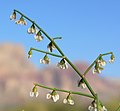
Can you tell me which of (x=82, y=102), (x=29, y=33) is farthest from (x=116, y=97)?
(x=29, y=33)

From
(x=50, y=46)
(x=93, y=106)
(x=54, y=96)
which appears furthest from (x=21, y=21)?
(x=93, y=106)

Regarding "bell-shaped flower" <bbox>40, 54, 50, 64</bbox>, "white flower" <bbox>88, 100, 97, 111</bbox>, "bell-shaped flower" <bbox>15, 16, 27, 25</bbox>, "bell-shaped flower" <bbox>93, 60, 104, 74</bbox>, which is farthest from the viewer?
"bell-shaped flower" <bbox>15, 16, 27, 25</bbox>

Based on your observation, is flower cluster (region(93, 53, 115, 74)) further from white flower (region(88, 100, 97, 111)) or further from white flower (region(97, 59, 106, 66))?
white flower (region(88, 100, 97, 111))

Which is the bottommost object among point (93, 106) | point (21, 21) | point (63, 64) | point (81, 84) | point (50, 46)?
point (93, 106)

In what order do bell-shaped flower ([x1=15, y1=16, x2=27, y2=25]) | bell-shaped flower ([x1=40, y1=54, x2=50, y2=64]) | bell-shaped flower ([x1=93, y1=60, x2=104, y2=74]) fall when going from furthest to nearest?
bell-shaped flower ([x1=15, y1=16, x2=27, y2=25])
bell-shaped flower ([x1=40, y1=54, x2=50, y2=64])
bell-shaped flower ([x1=93, y1=60, x2=104, y2=74])

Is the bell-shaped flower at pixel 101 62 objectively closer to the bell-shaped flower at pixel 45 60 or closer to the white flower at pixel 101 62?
the white flower at pixel 101 62

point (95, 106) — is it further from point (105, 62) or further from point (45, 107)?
point (45, 107)

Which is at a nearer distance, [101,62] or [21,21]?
[101,62]

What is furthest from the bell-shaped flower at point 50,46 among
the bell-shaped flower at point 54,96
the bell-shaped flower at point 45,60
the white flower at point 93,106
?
the white flower at point 93,106

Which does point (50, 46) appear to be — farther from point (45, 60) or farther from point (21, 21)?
point (21, 21)

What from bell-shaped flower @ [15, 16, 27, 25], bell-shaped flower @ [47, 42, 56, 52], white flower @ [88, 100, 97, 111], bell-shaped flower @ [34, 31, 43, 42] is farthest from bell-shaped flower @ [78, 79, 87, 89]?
bell-shaped flower @ [15, 16, 27, 25]

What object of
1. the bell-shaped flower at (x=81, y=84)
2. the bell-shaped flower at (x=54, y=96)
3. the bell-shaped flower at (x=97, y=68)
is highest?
the bell-shaped flower at (x=97, y=68)
